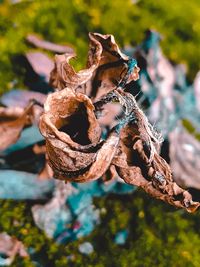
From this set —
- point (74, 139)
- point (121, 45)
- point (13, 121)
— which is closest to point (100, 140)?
point (74, 139)

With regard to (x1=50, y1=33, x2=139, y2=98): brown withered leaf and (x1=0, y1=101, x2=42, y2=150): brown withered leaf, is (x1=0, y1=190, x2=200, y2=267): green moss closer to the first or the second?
(x1=0, y1=101, x2=42, y2=150): brown withered leaf

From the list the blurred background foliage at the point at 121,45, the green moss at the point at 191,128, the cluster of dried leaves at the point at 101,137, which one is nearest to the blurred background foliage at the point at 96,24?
the blurred background foliage at the point at 121,45

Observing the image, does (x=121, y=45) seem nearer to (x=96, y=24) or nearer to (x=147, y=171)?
(x=96, y=24)

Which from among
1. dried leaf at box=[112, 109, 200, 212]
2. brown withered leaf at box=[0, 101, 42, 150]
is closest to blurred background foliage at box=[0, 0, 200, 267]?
brown withered leaf at box=[0, 101, 42, 150]

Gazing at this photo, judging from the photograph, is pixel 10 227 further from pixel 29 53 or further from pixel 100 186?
pixel 29 53

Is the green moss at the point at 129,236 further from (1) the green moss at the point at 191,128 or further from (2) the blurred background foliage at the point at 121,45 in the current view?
(1) the green moss at the point at 191,128

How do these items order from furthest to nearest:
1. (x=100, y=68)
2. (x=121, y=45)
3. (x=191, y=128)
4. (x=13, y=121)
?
(x=121, y=45), (x=191, y=128), (x=13, y=121), (x=100, y=68)
